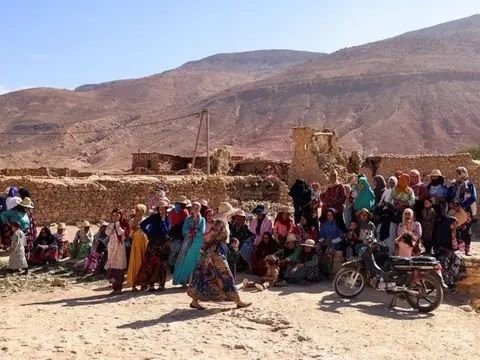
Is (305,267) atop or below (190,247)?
below

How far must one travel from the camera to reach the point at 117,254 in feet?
27.7

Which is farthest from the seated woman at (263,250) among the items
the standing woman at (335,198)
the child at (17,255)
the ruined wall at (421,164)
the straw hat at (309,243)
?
the ruined wall at (421,164)

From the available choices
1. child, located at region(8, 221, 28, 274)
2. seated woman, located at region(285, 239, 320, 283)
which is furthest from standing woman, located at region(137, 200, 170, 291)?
child, located at region(8, 221, 28, 274)

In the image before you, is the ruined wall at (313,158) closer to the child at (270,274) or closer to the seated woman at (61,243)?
the seated woman at (61,243)

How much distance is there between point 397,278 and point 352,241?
129 centimetres

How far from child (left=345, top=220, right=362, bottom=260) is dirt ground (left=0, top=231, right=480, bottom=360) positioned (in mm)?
737

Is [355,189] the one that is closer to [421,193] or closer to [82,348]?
[421,193]

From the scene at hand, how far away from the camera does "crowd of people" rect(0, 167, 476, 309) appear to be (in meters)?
8.40

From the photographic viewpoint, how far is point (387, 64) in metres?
84.4

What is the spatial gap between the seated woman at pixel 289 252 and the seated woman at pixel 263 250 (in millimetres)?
122

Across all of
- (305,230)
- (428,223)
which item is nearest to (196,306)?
(305,230)

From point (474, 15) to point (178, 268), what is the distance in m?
151

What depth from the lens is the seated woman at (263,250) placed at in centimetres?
918

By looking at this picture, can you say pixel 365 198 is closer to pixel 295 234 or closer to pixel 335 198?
pixel 335 198
